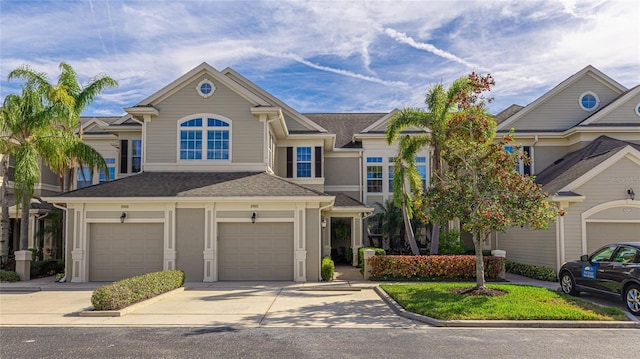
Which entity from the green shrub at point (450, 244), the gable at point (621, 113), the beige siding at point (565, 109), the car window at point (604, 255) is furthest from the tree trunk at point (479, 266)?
the beige siding at point (565, 109)

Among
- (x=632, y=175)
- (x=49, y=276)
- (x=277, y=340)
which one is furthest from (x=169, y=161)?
(x=632, y=175)

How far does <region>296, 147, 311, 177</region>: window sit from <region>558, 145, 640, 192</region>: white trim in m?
11.4

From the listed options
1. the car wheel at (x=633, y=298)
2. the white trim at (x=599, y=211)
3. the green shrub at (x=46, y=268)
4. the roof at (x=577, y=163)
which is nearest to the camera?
the car wheel at (x=633, y=298)

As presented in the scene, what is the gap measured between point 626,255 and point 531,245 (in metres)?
7.03

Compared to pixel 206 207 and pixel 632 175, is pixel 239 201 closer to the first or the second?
pixel 206 207

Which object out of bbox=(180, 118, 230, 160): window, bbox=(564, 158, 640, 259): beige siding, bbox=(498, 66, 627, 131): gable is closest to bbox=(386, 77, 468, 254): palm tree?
bbox=(564, 158, 640, 259): beige siding

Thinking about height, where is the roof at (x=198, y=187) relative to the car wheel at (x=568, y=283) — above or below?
above

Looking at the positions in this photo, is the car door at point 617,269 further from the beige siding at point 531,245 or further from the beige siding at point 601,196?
the beige siding at point 531,245

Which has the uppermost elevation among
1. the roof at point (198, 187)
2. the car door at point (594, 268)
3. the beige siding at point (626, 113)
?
the beige siding at point (626, 113)

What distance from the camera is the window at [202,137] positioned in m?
18.8

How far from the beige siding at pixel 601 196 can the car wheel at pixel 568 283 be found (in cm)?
342

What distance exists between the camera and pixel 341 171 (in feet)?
81.8

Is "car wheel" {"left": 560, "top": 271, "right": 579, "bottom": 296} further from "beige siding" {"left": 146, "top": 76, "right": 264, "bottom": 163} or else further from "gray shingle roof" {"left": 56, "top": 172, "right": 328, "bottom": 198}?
"beige siding" {"left": 146, "top": 76, "right": 264, "bottom": 163}

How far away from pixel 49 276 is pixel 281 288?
34.1ft
